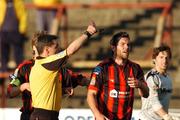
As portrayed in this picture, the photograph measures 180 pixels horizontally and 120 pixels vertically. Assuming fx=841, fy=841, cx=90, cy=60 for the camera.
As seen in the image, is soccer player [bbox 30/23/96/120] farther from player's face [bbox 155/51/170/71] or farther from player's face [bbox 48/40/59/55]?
player's face [bbox 155/51/170/71]

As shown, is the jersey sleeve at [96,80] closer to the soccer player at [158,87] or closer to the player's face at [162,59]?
the soccer player at [158,87]

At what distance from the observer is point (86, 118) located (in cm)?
1093

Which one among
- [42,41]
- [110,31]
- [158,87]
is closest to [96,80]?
[42,41]

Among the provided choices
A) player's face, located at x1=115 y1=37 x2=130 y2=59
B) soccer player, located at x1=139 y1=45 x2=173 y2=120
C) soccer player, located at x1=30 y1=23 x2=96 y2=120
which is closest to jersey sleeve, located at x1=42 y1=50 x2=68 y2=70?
soccer player, located at x1=30 y1=23 x2=96 y2=120

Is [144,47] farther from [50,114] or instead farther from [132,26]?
[50,114]

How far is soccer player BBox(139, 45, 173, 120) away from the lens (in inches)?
374

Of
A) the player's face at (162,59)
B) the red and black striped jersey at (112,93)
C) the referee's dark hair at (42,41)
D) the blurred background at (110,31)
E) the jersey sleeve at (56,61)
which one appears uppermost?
the blurred background at (110,31)

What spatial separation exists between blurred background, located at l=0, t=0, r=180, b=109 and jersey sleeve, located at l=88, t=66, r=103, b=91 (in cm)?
562

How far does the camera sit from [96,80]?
8.93 meters

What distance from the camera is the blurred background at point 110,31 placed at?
15406mm

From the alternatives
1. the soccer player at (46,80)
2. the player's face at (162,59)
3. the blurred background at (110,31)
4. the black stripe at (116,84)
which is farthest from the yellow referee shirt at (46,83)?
the blurred background at (110,31)

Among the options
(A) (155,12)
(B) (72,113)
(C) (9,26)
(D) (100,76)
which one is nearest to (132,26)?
(A) (155,12)

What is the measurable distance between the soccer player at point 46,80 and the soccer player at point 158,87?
1.21m

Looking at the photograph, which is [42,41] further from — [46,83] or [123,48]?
[123,48]
